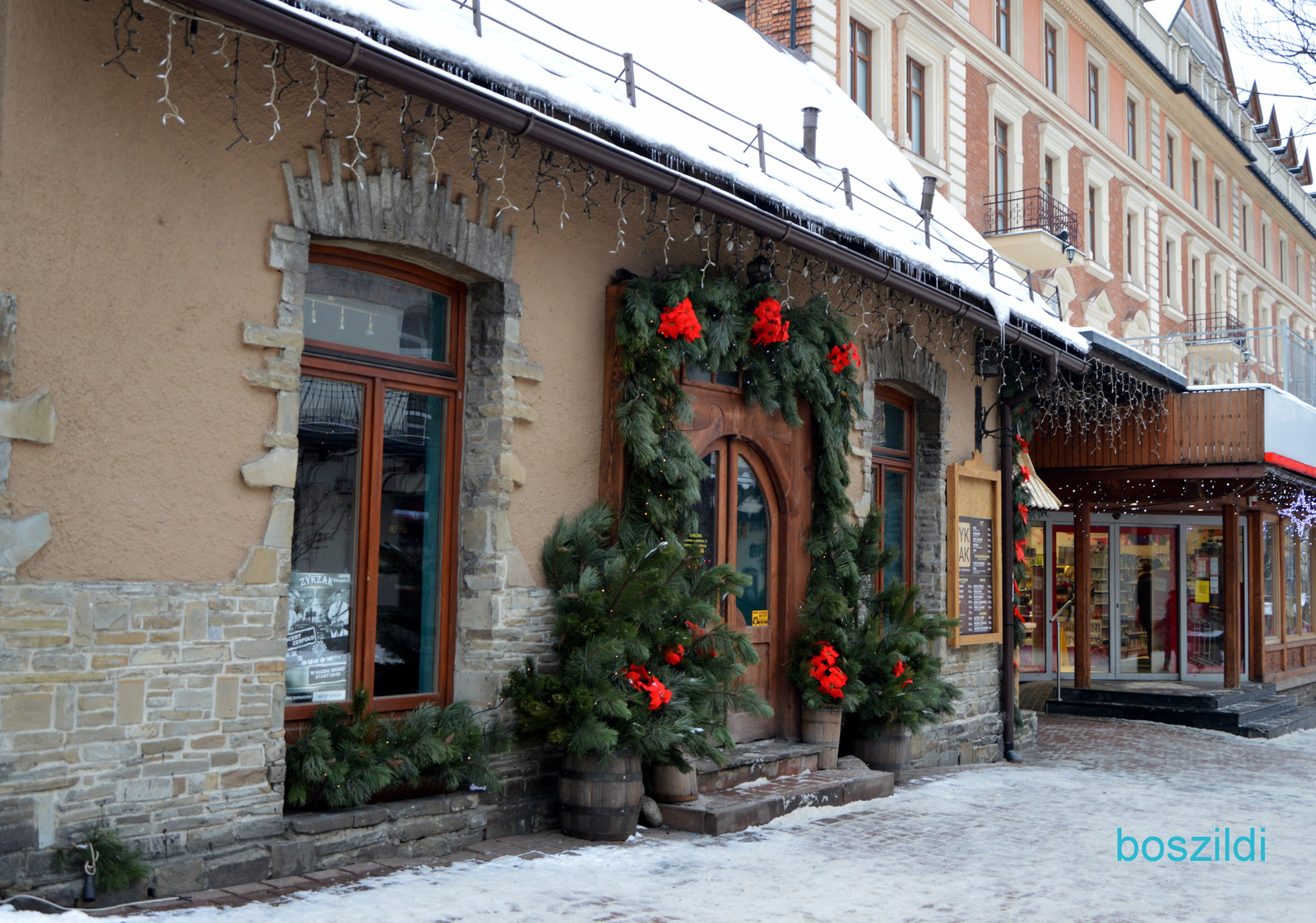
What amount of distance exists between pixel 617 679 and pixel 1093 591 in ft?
39.4

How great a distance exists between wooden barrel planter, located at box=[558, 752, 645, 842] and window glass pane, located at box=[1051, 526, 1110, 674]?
11.4 meters

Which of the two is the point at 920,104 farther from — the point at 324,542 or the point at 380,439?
the point at 324,542

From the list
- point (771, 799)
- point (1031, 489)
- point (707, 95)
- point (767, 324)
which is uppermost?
point (707, 95)

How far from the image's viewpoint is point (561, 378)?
696 cm

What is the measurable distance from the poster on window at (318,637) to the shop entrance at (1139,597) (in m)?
12.3

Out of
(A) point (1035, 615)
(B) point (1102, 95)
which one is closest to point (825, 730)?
(A) point (1035, 615)

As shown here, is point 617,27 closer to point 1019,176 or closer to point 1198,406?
point 1198,406

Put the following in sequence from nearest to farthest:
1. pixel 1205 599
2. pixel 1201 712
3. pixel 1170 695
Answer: pixel 1201 712 → pixel 1170 695 → pixel 1205 599

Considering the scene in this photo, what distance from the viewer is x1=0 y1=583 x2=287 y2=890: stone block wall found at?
4.59m

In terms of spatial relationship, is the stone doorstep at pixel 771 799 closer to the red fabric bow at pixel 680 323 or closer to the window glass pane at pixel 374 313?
the red fabric bow at pixel 680 323

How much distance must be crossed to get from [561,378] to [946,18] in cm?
1049

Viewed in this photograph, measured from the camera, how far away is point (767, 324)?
8078 mm

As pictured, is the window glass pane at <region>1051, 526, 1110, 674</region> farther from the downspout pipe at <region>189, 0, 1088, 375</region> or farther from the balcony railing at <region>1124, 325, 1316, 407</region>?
the downspout pipe at <region>189, 0, 1088, 375</region>

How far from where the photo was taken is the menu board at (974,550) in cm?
1082
